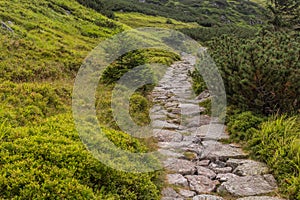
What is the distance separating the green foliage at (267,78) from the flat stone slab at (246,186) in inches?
113

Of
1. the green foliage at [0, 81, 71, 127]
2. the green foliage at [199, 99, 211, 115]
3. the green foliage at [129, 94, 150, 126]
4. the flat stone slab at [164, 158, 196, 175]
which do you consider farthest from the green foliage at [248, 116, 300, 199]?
the green foliage at [0, 81, 71, 127]

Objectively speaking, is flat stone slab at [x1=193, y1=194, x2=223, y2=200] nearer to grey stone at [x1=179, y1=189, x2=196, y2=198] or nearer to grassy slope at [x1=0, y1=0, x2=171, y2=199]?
grey stone at [x1=179, y1=189, x2=196, y2=198]

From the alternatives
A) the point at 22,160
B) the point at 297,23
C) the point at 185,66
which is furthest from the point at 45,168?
the point at 297,23

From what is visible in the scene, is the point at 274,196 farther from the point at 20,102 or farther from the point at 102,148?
the point at 20,102

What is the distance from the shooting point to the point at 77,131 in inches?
265

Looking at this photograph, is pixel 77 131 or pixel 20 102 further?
pixel 20 102

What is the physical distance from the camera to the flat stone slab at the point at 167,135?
875cm

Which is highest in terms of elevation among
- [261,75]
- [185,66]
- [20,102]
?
[261,75]

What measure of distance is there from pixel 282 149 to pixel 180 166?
225cm

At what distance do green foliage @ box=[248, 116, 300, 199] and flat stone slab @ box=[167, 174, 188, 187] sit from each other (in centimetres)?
187

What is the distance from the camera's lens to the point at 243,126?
875 cm

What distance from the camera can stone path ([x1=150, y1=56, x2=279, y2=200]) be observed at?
614 centimetres

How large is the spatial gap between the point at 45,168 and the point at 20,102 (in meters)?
3.80

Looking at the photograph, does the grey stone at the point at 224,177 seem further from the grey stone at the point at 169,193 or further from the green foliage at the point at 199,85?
the green foliage at the point at 199,85
